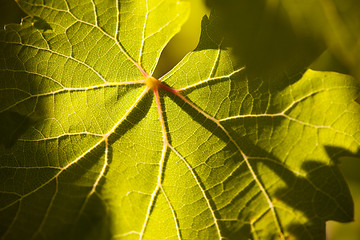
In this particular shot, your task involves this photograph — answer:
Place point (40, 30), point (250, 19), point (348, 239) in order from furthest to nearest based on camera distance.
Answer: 1. point (348, 239)
2. point (40, 30)
3. point (250, 19)

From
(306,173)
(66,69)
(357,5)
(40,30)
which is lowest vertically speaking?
(306,173)

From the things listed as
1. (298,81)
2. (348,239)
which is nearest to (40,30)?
(298,81)

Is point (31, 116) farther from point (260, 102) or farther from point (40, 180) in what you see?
point (260, 102)

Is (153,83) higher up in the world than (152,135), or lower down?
higher up

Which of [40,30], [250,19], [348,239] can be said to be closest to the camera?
[250,19]

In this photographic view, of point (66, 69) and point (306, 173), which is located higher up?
point (66, 69)

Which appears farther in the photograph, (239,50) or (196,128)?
(196,128)
